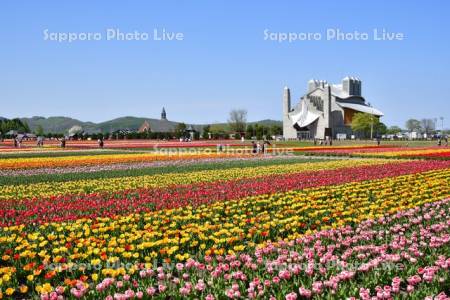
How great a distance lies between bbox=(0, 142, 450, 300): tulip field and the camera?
15.6 ft

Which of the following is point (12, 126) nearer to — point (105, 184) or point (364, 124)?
point (364, 124)

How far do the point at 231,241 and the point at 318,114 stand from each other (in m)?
113

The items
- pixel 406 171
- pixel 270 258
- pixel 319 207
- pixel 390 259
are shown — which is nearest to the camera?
pixel 390 259

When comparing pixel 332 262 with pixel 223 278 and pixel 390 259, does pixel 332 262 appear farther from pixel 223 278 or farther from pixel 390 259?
pixel 223 278

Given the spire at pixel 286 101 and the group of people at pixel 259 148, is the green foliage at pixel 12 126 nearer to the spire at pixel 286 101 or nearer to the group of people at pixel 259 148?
the spire at pixel 286 101

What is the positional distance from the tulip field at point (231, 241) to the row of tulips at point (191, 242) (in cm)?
2

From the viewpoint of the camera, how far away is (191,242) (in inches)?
275

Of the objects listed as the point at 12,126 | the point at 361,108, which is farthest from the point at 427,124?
the point at 12,126

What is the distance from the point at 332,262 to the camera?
5.56 m

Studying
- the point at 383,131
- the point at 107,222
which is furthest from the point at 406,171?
the point at 383,131

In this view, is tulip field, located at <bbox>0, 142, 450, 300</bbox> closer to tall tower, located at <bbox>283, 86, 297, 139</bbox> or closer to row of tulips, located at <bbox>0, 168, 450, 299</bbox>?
row of tulips, located at <bbox>0, 168, 450, 299</bbox>

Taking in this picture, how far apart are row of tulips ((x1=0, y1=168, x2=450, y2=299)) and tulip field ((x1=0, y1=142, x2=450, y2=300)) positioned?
2 cm

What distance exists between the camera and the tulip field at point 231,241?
476cm

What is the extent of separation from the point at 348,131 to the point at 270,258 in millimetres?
115906
